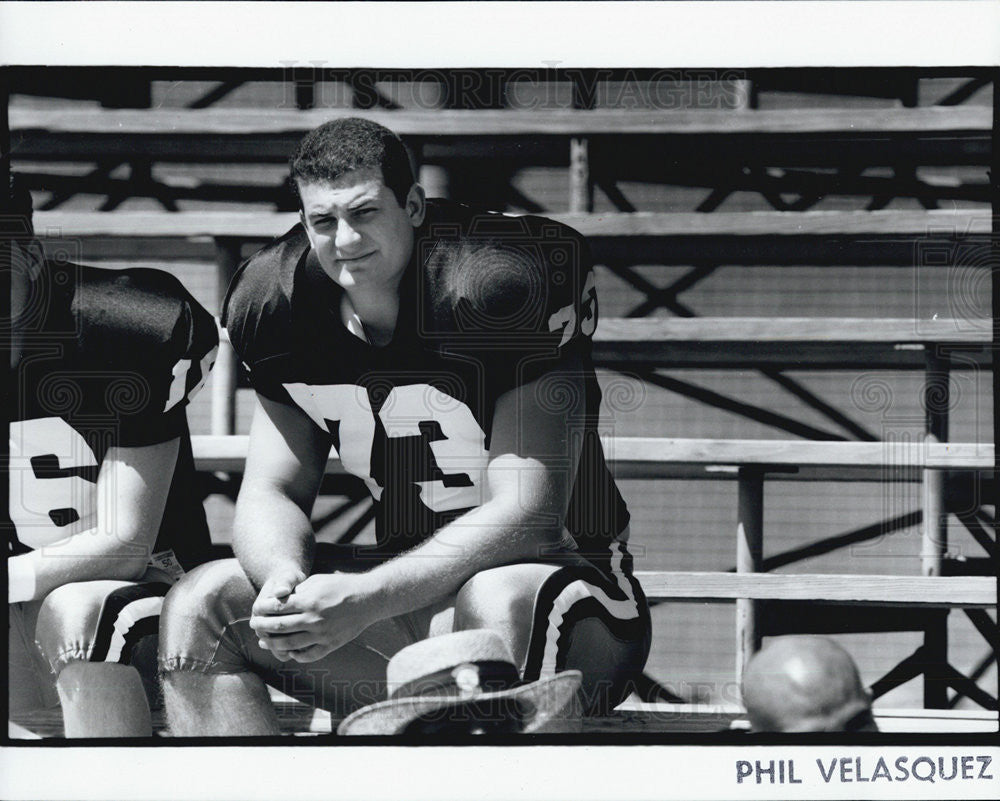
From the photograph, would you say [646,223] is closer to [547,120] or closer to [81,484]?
[547,120]

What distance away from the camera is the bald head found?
2939 millimetres

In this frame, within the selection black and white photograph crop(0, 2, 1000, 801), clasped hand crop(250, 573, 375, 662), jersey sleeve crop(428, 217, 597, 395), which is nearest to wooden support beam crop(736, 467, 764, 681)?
black and white photograph crop(0, 2, 1000, 801)

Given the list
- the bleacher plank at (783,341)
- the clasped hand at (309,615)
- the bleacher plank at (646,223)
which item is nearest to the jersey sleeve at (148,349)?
the bleacher plank at (646,223)

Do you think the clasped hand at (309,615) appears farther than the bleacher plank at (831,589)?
No

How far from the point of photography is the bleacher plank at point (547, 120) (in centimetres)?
304

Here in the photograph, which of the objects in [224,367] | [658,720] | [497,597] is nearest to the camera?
[497,597]

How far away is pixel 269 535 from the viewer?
9.80 feet

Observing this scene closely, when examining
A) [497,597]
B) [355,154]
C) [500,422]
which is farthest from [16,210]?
[497,597]

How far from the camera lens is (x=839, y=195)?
3117 millimetres

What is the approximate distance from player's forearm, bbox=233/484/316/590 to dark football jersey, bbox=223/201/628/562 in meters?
0.15

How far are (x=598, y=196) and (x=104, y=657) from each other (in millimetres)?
1370

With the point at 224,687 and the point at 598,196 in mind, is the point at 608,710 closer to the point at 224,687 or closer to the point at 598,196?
the point at 224,687

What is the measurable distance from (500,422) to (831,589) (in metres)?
0.74

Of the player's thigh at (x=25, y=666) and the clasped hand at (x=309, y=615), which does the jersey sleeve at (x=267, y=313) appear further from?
the player's thigh at (x=25, y=666)
